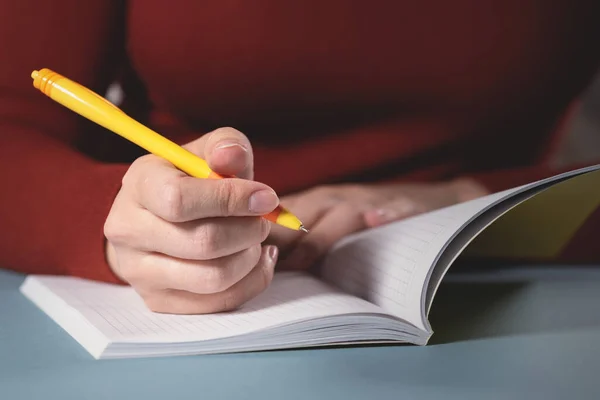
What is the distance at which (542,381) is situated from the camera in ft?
1.29

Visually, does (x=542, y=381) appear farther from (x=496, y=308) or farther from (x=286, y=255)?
(x=286, y=255)

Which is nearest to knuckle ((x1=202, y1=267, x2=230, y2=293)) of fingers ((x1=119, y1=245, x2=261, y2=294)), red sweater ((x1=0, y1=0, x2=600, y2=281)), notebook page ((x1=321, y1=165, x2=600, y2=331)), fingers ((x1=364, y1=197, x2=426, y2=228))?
fingers ((x1=119, y1=245, x2=261, y2=294))

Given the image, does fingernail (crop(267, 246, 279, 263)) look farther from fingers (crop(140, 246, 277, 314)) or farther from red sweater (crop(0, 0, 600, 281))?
red sweater (crop(0, 0, 600, 281))

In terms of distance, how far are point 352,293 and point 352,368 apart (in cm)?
14

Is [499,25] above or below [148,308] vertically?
above

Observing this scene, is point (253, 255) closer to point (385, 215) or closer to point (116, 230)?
point (116, 230)

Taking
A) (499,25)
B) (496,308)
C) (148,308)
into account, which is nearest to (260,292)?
(148,308)

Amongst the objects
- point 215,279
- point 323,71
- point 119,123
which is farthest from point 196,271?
point 323,71

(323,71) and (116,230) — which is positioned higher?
(323,71)

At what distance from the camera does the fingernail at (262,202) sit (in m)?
0.43

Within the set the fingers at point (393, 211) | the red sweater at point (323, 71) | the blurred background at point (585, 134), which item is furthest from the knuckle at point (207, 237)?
the blurred background at point (585, 134)

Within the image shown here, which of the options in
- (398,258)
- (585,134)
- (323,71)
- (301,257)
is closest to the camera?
(398,258)

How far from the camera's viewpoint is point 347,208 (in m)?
0.67

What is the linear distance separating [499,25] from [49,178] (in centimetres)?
53
